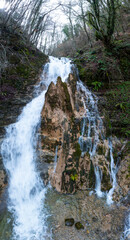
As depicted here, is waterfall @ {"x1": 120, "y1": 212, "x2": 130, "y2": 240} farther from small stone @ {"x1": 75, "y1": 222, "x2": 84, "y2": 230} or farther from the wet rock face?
small stone @ {"x1": 75, "y1": 222, "x2": 84, "y2": 230}

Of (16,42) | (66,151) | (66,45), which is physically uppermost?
(66,45)

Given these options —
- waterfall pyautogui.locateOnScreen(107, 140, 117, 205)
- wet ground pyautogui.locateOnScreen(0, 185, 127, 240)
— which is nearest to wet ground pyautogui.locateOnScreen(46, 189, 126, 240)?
wet ground pyautogui.locateOnScreen(0, 185, 127, 240)

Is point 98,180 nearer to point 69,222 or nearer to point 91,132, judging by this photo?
point 69,222

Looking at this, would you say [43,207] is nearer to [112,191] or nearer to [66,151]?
[66,151]

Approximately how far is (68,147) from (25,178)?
2059 mm

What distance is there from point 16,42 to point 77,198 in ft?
33.6

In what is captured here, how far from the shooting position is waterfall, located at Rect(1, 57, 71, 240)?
4027 mm

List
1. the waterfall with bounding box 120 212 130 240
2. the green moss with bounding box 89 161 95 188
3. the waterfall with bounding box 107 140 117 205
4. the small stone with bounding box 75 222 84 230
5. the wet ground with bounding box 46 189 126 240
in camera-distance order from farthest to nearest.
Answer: the green moss with bounding box 89 161 95 188 < the waterfall with bounding box 107 140 117 205 < the small stone with bounding box 75 222 84 230 < the wet ground with bounding box 46 189 126 240 < the waterfall with bounding box 120 212 130 240

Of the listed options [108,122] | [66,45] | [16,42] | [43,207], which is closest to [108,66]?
[108,122]

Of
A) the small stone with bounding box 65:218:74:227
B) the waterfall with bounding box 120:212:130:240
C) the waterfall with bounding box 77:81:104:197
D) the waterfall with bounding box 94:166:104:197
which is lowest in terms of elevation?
the waterfall with bounding box 120:212:130:240

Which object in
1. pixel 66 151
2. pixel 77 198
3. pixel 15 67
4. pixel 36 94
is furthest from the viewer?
pixel 15 67

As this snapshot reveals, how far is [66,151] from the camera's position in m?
5.50

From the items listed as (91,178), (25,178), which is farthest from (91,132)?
(25,178)

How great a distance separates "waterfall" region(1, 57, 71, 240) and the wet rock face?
57 centimetres
